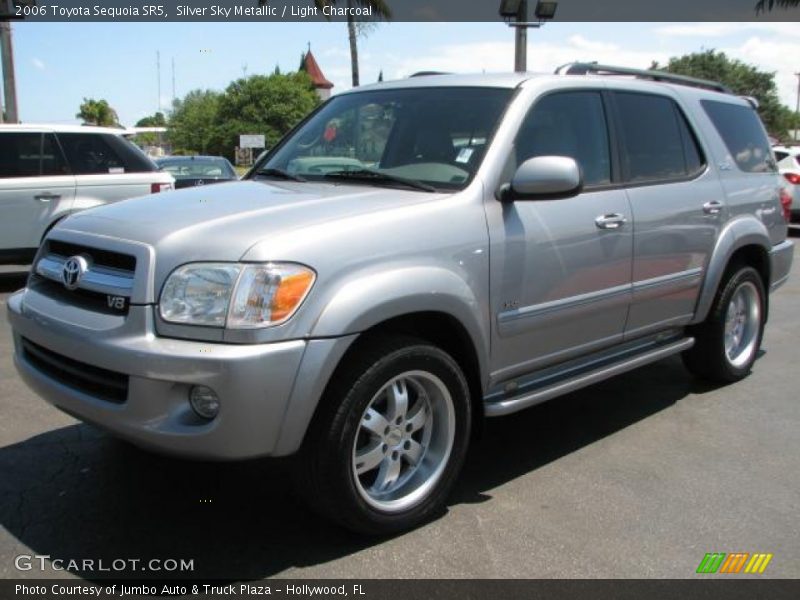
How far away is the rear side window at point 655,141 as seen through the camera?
4.45 meters

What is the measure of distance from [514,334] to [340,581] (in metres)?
1.38

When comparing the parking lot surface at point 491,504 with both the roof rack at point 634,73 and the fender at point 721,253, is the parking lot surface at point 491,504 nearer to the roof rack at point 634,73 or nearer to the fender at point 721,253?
the fender at point 721,253

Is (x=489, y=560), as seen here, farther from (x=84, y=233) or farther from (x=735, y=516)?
(x=84, y=233)

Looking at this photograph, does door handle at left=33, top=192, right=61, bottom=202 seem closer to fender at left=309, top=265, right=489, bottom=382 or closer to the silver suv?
the silver suv

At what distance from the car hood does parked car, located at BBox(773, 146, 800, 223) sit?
12.7 metres

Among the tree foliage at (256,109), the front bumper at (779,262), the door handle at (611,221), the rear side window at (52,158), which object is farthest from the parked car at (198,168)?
the tree foliage at (256,109)

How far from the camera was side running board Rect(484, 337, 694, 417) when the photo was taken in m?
3.66

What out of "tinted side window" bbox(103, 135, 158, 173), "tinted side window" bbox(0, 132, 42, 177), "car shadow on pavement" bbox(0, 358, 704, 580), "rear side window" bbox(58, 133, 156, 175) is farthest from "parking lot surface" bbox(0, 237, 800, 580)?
"tinted side window" bbox(103, 135, 158, 173)

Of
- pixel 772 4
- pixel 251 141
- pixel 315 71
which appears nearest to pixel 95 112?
pixel 315 71

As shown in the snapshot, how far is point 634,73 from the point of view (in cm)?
502

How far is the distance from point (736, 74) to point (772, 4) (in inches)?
1194

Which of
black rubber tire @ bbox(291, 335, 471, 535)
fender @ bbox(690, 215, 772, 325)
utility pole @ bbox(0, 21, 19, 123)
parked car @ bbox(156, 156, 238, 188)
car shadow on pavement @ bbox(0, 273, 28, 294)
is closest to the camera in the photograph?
black rubber tire @ bbox(291, 335, 471, 535)

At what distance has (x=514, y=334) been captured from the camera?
368 cm

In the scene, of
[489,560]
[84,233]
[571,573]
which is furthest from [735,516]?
[84,233]
